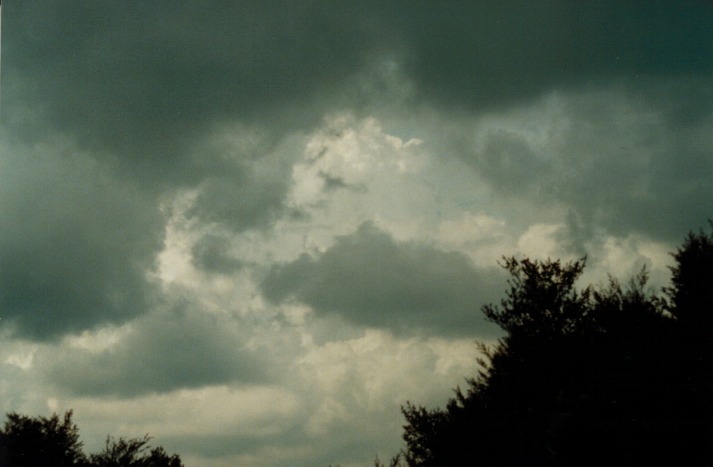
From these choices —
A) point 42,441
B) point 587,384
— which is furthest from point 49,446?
point 587,384

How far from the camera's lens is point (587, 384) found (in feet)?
93.9

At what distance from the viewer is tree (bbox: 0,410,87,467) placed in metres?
41.2

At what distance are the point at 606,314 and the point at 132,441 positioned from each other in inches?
1477

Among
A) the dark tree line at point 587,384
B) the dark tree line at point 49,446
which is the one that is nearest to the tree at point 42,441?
the dark tree line at point 49,446

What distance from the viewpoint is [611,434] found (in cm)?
2434

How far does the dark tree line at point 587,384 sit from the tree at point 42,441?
82.5 ft

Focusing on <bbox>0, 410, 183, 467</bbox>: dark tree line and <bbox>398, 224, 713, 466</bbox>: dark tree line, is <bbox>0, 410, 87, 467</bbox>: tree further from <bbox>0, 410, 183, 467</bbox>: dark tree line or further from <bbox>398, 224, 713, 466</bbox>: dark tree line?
<bbox>398, 224, 713, 466</bbox>: dark tree line

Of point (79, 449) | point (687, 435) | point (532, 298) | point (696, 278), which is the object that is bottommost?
point (687, 435)

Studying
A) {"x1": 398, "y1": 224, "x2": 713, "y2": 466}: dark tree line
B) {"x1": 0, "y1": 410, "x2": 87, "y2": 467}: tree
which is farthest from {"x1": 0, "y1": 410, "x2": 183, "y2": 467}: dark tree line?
{"x1": 398, "y1": 224, "x2": 713, "y2": 466}: dark tree line

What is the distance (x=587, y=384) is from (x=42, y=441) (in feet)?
123

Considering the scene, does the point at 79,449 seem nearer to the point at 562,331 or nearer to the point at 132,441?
the point at 132,441

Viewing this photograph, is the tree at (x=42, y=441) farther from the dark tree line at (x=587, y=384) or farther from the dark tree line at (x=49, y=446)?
the dark tree line at (x=587, y=384)

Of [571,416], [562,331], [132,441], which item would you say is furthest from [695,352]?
[132,441]

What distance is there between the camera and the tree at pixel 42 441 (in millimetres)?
41219
